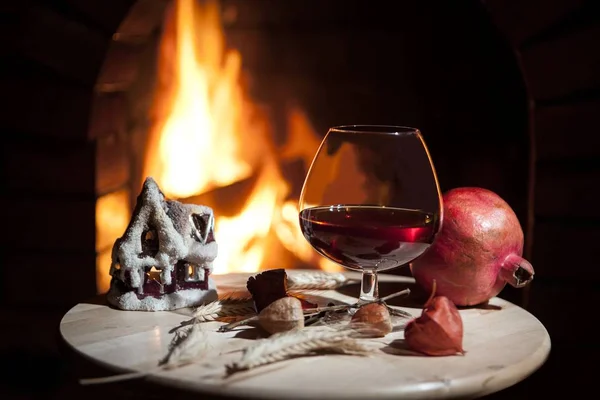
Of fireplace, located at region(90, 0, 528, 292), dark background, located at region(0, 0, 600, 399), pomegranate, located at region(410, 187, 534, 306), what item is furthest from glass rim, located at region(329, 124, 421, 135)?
fireplace, located at region(90, 0, 528, 292)

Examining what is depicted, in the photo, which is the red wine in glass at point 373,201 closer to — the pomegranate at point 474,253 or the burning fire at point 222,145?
the pomegranate at point 474,253

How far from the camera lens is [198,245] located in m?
0.95

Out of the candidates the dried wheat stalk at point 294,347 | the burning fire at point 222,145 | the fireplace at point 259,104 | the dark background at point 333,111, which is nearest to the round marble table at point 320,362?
the dried wheat stalk at point 294,347

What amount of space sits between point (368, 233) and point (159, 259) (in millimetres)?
257

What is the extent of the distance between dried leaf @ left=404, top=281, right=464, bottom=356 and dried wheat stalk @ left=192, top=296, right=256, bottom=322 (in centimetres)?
22

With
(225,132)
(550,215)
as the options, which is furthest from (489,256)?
(225,132)

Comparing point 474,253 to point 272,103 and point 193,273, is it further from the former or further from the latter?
point 272,103

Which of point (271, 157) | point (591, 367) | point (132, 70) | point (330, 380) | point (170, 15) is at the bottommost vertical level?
point (591, 367)

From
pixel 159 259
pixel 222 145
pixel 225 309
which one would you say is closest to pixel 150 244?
pixel 159 259

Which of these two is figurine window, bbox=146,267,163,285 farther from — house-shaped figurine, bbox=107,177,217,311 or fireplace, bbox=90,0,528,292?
fireplace, bbox=90,0,528,292

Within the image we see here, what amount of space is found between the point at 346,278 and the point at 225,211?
0.64 m

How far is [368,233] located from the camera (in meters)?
0.86

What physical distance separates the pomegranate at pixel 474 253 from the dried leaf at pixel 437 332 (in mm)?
199

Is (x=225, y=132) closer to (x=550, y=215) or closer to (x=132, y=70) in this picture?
(x=132, y=70)
